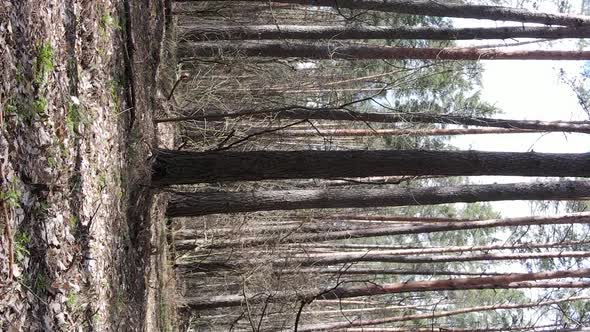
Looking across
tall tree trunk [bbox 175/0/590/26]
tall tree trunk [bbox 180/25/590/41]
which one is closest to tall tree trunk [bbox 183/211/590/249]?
tall tree trunk [bbox 180/25/590/41]

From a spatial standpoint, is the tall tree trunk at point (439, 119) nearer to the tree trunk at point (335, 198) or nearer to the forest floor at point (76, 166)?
the tree trunk at point (335, 198)

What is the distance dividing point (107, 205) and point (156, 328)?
2.70m

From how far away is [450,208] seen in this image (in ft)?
62.7

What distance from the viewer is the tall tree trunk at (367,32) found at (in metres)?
7.52

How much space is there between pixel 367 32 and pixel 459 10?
1.46 m

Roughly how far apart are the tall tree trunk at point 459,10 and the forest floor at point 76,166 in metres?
2.72

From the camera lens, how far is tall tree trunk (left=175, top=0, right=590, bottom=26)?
23.1ft

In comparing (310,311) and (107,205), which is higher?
(107,205)

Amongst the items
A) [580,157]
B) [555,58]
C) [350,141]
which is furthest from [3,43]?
[350,141]

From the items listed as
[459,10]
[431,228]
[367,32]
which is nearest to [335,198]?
[459,10]

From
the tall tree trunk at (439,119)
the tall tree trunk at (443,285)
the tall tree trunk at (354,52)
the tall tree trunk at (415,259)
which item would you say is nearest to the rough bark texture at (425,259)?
the tall tree trunk at (415,259)

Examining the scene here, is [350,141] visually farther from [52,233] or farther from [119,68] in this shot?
[52,233]

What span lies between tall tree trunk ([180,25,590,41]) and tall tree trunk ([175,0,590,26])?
1.22ft

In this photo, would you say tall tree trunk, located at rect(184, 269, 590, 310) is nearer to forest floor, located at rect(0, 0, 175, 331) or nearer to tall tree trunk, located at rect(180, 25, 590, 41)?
forest floor, located at rect(0, 0, 175, 331)
